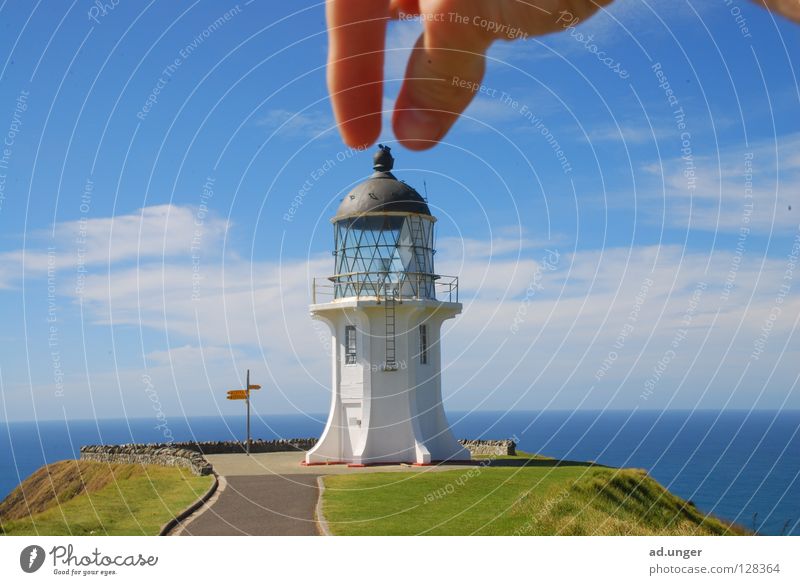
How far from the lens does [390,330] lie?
28.0 meters

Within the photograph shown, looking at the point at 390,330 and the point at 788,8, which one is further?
the point at 390,330

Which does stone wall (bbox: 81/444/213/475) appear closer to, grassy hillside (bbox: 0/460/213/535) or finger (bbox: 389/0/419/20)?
grassy hillside (bbox: 0/460/213/535)

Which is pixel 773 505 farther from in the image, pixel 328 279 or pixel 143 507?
pixel 143 507

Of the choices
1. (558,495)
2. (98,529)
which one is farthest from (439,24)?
(558,495)

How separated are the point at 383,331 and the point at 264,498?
30.0 ft

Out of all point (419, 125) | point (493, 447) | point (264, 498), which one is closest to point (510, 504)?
point (264, 498)

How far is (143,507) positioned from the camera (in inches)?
757

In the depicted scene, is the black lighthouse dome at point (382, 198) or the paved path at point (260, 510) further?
the black lighthouse dome at point (382, 198)

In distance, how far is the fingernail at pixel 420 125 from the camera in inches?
123

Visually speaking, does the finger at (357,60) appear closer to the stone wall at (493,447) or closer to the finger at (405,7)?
the finger at (405,7)

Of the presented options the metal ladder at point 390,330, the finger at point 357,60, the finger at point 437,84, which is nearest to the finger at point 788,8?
the finger at point 437,84

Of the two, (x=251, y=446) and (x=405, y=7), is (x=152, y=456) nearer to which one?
(x=251, y=446)

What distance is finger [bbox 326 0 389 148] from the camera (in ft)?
10.1

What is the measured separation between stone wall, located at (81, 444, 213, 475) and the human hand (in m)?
23.5
